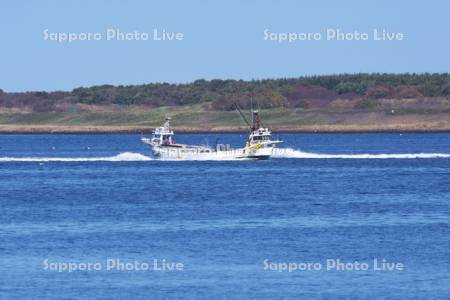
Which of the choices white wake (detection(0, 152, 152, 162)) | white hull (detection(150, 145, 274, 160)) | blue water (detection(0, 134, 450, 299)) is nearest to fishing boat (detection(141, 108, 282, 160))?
white hull (detection(150, 145, 274, 160))

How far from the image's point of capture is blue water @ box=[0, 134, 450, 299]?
47.3 meters

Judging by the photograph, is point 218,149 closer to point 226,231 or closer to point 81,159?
point 81,159

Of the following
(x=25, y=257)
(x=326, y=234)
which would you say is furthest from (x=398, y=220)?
(x=25, y=257)

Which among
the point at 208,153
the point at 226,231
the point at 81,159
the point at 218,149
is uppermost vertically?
the point at 218,149

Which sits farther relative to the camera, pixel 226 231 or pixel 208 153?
pixel 208 153

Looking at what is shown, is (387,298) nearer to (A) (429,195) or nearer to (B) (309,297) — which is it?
(B) (309,297)

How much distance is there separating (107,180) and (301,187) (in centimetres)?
1679

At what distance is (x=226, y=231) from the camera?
62219mm

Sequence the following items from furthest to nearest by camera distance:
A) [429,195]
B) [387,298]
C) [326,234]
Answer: [429,195], [326,234], [387,298]

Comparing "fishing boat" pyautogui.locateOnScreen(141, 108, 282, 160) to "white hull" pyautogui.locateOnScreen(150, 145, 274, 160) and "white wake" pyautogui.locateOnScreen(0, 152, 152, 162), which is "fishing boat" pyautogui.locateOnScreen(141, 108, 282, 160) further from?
"white wake" pyautogui.locateOnScreen(0, 152, 152, 162)

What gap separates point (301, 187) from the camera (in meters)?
91.4

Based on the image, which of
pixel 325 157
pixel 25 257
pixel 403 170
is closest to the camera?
pixel 25 257

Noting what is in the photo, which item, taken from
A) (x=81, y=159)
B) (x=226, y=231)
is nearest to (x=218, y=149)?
(x=81, y=159)

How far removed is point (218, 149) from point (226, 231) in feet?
228
